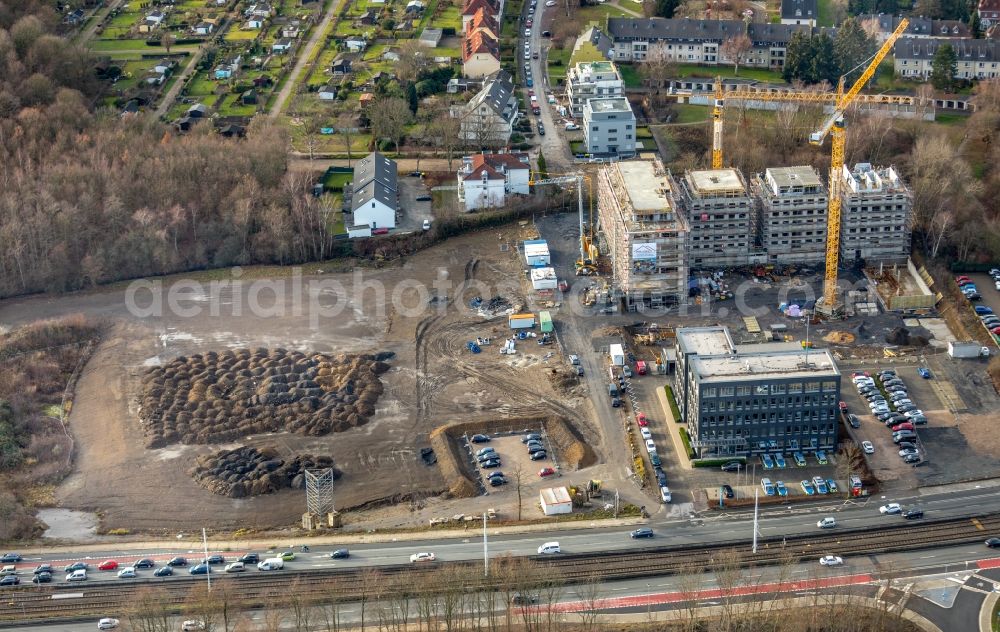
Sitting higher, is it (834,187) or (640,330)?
(834,187)

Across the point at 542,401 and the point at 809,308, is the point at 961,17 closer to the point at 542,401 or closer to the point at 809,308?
the point at 809,308

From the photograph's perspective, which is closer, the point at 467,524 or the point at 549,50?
the point at 467,524

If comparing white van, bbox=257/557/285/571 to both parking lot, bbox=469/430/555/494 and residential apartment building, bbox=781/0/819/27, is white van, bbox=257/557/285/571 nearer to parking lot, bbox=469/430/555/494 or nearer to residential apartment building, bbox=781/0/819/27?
parking lot, bbox=469/430/555/494

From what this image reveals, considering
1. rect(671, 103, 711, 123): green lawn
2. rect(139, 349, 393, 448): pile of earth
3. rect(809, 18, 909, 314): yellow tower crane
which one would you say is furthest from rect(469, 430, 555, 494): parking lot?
rect(671, 103, 711, 123): green lawn

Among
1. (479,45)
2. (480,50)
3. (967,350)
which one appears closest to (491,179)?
(480,50)

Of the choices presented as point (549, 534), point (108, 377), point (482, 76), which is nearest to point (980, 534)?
point (549, 534)

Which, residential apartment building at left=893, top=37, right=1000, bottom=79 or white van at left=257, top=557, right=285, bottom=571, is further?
residential apartment building at left=893, top=37, right=1000, bottom=79
